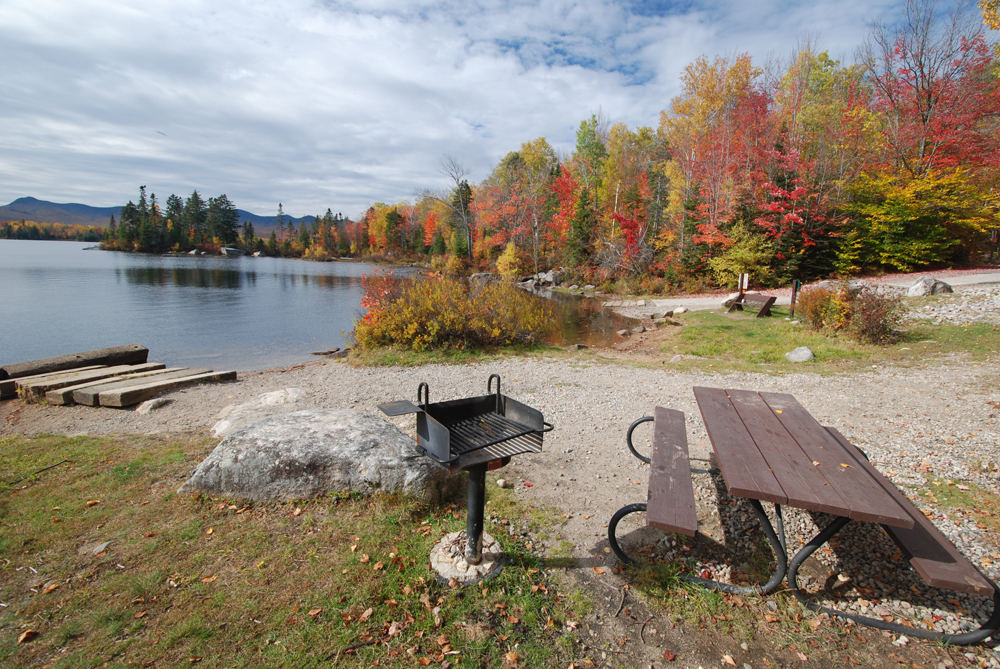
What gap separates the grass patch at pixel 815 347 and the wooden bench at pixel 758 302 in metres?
1.86

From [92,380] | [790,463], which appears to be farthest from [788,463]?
[92,380]

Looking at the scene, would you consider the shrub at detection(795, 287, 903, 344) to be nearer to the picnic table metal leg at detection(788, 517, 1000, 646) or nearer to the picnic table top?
the picnic table top

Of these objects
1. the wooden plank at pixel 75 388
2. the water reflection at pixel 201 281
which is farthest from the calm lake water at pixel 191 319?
the wooden plank at pixel 75 388

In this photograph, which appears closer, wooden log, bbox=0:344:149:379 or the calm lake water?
wooden log, bbox=0:344:149:379

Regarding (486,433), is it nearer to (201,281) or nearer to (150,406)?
(150,406)

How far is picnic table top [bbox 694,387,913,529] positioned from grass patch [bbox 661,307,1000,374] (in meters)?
5.17

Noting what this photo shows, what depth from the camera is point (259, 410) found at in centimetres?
535

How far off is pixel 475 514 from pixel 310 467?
5.36ft

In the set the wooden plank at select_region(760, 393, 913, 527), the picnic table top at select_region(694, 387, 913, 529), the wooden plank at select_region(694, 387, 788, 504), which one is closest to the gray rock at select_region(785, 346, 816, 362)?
the picnic table top at select_region(694, 387, 913, 529)

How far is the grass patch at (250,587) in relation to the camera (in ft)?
7.30

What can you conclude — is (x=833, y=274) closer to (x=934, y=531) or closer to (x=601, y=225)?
(x=601, y=225)

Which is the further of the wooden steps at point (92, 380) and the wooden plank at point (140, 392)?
the wooden steps at point (92, 380)

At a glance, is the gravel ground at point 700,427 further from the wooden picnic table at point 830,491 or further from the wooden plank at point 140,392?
the wooden picnic table at point 830,491

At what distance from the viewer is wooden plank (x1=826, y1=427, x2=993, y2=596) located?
2.07 metres
